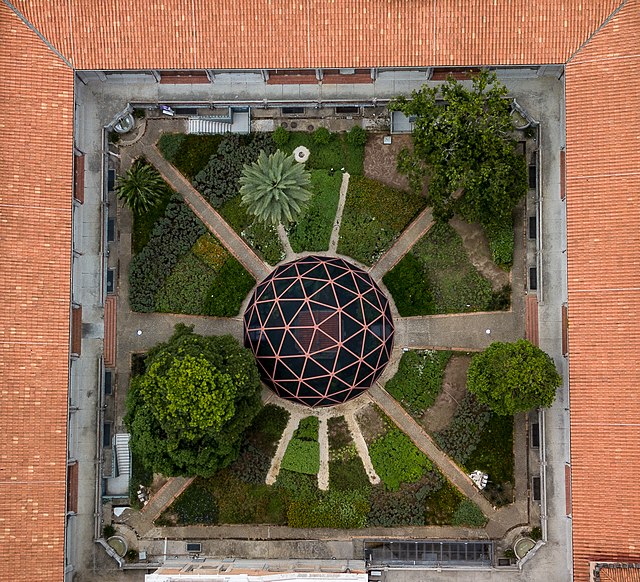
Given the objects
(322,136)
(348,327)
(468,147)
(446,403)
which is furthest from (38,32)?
(446,403)

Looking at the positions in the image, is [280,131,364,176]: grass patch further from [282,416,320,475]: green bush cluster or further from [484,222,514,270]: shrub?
[282,416,320,475]: green bush cluster

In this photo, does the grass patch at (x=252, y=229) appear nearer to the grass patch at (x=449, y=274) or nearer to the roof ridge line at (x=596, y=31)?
the grass patch at (x=449, y=274)

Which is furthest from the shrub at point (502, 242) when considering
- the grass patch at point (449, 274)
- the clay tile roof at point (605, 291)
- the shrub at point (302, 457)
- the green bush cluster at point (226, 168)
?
the shrub at point (302, 457)

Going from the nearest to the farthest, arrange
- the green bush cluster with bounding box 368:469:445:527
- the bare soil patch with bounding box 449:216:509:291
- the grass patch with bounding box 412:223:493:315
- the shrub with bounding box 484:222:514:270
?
1. the green bush cluster with bounding box 368:469:445:527
2. the shrub with bounding box 484:222:514:270
3. the grass patch with bounding box 412:223:493:315
4. the bare soil patch with bounding box 449:216:509:291

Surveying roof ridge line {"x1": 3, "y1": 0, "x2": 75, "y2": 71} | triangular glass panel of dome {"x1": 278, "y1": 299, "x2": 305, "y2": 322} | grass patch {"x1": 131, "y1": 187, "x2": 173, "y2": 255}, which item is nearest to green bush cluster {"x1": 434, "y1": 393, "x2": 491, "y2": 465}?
triangular glass panel of dome {"x1": 278, "y1": 299, "x2": 305, "y2": 322}

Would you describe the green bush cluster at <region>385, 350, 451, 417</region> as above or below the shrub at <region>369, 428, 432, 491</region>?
above

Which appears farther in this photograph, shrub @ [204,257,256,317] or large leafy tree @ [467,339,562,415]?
shrub @ [204,257,256,317]
